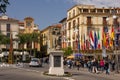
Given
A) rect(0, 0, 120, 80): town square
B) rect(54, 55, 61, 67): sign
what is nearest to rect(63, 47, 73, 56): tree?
rect(0, 0, 120, 80): town square

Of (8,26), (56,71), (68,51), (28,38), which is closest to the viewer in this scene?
(56,71)

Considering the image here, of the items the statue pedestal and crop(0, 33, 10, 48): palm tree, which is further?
crop(0, 33, 10, 48): palm tree

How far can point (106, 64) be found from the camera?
4222cm

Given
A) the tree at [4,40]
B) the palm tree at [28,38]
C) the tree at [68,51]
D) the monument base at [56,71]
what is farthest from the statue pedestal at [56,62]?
the palm tree at [28,38]

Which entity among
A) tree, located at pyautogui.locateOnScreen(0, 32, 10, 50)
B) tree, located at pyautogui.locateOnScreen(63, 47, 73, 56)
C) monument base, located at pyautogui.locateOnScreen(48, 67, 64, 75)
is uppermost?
tree, located at pyautogui.locateOnScreen(0, 32, 10, 50)

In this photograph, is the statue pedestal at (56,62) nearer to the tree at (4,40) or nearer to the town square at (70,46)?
the town square at (70,46)

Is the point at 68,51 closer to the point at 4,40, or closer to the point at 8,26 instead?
the point at 4,40

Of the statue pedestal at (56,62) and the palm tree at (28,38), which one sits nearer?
the statue pedestal at (56,62)

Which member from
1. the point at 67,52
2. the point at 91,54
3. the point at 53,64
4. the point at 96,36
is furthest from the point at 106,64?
the point at 67,52

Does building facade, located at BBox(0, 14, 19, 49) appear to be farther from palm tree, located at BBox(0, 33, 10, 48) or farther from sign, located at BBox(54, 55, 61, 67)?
sign, located at BBox(54, 55, 61, 67)

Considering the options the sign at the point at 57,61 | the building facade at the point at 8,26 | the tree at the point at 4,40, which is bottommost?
the sign at the point at 57,61

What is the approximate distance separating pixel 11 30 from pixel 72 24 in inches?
960

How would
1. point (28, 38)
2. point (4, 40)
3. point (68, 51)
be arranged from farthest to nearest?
point (28, 38), point (4, 40), point (68, 51)

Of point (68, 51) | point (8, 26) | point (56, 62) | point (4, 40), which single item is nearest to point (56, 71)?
point (56, 62)
